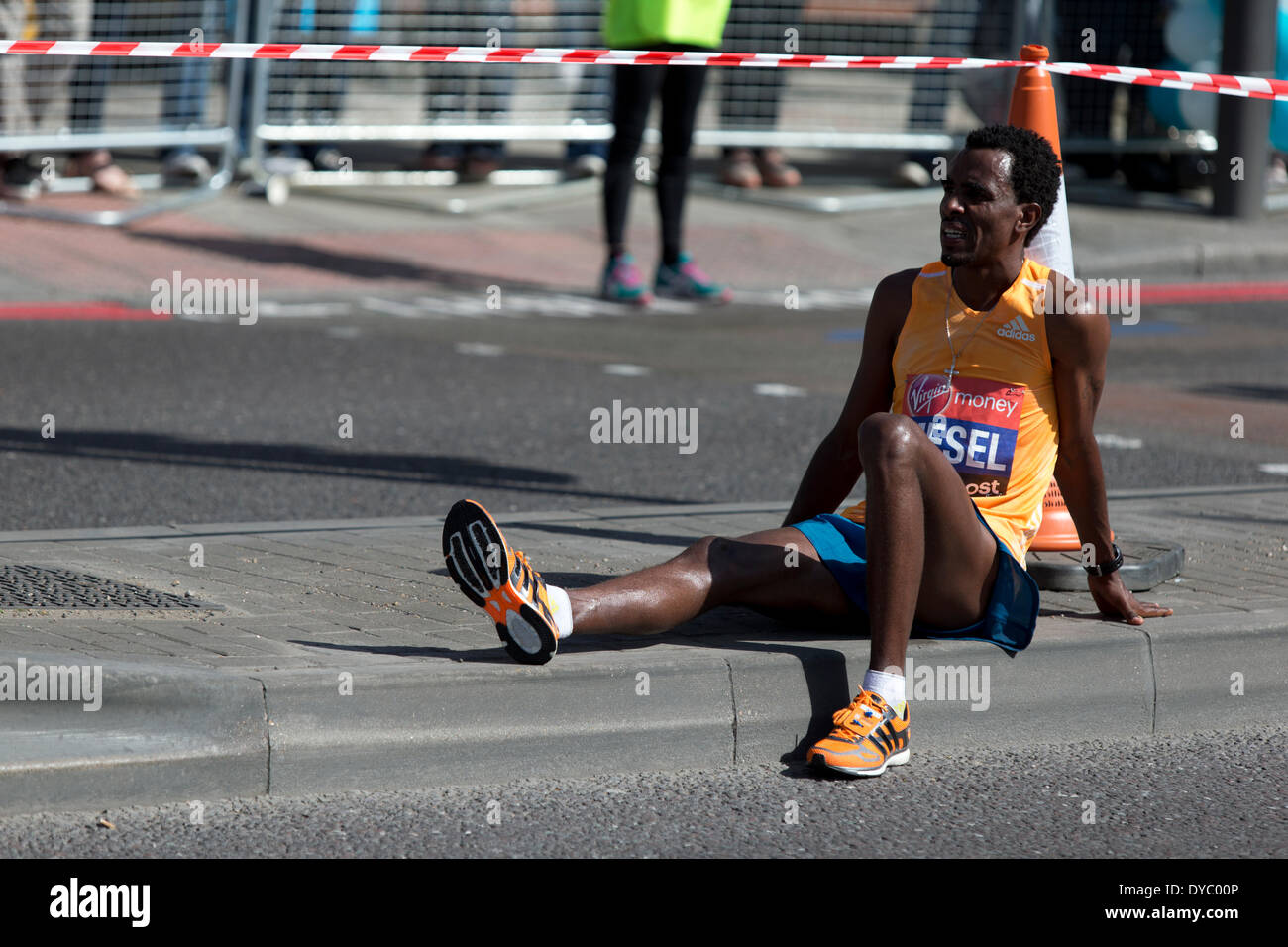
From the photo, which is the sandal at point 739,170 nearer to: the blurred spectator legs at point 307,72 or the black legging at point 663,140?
the blurred spectator legs at point 307,72

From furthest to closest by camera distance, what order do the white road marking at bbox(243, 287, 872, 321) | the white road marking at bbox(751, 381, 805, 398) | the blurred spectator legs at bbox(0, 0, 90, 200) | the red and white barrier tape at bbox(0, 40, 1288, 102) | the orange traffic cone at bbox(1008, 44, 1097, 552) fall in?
the blurred spectator legs at bbox(0, 0, 90, 200) < the white road marking at bbox(243, 287, 872, 321) < the white road marking at bbox(751, 381, 805, 398) < the red and white barrier tape at bbox(0, 40, 1288, 102) < the orange traffic cone at bbox(1008, 44, 1097, 552)

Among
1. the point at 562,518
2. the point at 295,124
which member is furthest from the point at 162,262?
the point at 562,518

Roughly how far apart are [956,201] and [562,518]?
179cm

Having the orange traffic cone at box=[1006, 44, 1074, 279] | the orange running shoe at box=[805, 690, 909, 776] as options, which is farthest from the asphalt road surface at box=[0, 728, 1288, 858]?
the orange traffic cone at box=[1006, 44, 1074, 279]

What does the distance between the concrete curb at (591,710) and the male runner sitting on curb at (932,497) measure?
4.0 inches

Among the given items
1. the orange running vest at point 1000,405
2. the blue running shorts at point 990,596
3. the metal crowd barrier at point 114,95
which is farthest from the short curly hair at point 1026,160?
the metal crowd barrier at point 114,95

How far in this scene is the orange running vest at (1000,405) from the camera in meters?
4.25

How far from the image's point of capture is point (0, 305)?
32.2 feet

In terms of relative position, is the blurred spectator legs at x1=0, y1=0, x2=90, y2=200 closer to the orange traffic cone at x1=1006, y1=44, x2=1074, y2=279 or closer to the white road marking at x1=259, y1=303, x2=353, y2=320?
the white road marking at x1=259, y1=303, x2=353, y2=320

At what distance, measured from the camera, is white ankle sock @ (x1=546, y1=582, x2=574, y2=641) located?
154 inches

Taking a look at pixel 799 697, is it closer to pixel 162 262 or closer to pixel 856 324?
pixel 856 324

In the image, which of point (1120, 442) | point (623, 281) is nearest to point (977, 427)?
point (1120, 442)

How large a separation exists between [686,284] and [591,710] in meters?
7.18
